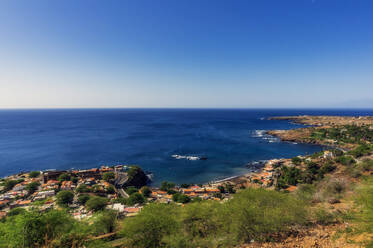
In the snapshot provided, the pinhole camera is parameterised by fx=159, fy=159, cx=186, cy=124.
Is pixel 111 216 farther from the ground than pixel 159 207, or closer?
closer

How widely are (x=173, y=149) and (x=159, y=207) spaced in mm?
48849

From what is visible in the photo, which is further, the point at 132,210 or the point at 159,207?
the point at 132,210

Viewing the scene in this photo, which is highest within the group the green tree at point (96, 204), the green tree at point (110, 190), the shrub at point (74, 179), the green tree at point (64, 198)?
the green tree at point (96, 204)

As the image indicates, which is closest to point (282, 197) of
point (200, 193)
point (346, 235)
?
point (346, 235)

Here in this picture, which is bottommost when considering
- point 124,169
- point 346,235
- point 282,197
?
point 124,169

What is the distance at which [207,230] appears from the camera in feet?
44.8

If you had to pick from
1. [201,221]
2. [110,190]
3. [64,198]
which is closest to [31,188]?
[64,198]

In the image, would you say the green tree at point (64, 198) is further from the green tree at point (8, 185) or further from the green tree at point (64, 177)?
the green tree at point (8, 185)

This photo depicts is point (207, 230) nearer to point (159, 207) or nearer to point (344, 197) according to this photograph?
point (159, 207)

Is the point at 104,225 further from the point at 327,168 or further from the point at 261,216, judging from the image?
the point at 327,168

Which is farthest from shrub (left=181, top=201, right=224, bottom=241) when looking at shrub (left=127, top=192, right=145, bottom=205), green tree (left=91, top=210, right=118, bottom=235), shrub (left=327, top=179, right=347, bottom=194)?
shrub (left=327, top=179, right=347, bottom=194)

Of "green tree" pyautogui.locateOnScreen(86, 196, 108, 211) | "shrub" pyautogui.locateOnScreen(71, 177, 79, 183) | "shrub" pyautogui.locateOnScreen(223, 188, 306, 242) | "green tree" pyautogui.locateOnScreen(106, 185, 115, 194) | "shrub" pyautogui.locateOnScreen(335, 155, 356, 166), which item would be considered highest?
"shrub" pyautogui.locateOnScreen(223, 188, 306, 242)

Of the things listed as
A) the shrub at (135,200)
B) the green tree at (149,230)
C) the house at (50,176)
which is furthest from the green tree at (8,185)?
the green tree at (149,230)

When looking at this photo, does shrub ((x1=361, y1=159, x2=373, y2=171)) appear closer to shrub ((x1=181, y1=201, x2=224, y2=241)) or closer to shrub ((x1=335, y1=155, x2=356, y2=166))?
shrub ((x1=335, y1=155, x2=356, y2=166))
